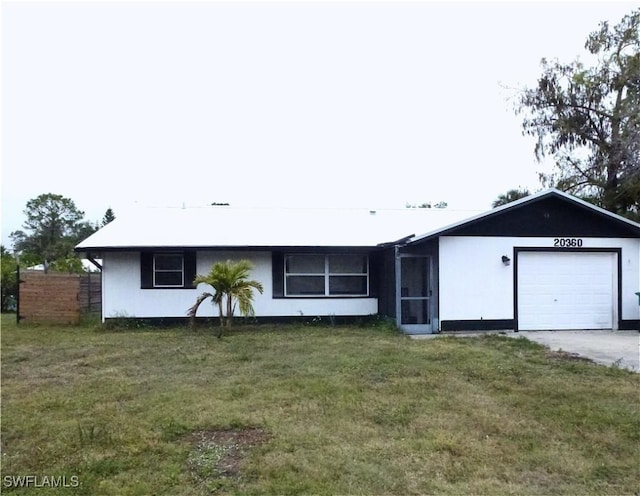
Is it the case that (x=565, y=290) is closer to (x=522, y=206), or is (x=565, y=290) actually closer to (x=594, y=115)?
(x=522, y=206)

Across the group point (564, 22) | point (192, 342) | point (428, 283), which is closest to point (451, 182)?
point (564, 22)

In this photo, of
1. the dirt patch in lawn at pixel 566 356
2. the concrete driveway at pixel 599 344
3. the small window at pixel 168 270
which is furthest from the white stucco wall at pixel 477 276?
the small window at pixel 168 270

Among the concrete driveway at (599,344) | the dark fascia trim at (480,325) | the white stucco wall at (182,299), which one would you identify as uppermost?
the white stucco wall at (182,299)

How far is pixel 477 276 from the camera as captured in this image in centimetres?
1307

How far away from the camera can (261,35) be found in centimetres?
1220

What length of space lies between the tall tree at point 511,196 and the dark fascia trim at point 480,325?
46.7 ft

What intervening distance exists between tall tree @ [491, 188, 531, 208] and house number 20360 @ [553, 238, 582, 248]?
12.9m

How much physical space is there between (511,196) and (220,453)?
985 inches

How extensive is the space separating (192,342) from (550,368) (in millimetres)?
6966

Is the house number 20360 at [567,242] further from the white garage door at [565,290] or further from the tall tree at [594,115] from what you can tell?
the tall tree at [594,115]

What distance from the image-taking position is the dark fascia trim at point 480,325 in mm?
12930

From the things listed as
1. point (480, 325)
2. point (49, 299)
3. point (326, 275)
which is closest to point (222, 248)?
point (326, 275)

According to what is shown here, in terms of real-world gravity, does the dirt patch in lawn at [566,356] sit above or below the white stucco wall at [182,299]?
below

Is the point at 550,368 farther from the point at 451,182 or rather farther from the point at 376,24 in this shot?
the point at 451,182
